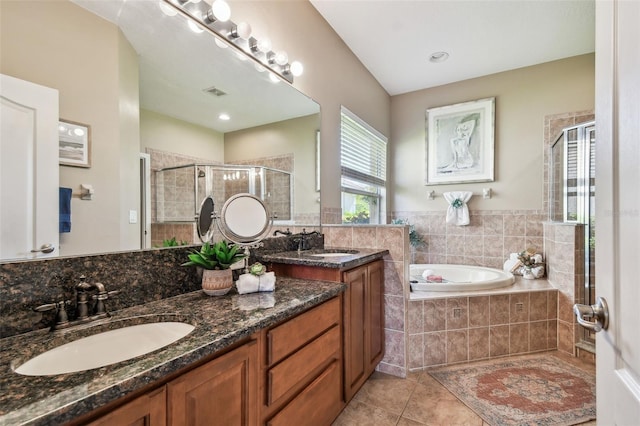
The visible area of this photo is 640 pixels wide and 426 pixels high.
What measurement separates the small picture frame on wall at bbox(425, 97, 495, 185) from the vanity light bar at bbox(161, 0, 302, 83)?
2356 millimetres

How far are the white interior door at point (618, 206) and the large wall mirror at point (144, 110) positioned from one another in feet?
4.75

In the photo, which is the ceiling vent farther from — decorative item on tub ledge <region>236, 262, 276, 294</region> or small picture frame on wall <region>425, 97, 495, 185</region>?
small picture frame on wall <region>425, 97, 495, 185</region>

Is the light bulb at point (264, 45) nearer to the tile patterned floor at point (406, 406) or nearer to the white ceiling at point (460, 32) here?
the white ceiling at point (460, 32)

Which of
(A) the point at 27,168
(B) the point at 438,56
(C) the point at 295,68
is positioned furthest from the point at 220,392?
(B) the point at 438,56

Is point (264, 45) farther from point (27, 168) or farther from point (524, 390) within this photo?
point (524, 390)

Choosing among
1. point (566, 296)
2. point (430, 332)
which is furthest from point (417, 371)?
point (566, 296)

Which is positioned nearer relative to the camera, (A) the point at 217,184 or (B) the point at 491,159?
(A) the point at 217,184

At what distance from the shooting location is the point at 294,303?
117 centimetres

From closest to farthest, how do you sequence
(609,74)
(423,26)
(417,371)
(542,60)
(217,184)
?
(609,74)
(217,184)
(417,371)
(423,26)
(542,60)

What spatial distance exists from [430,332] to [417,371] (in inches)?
11.6

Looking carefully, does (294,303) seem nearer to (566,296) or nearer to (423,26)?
(566,296)

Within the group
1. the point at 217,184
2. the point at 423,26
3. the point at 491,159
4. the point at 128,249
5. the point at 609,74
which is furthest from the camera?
the point at 491,159

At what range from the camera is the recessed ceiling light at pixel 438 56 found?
3.08 metres

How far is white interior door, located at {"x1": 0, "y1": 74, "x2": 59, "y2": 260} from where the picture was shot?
84 cm
